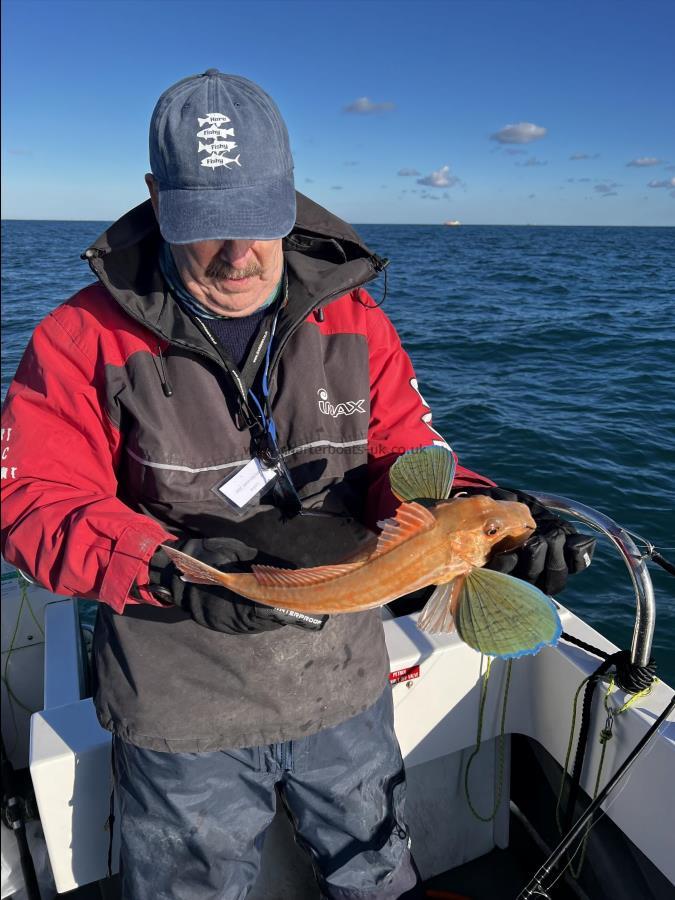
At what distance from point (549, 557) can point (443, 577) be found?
436 millimetres

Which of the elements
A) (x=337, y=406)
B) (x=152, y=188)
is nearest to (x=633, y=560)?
(x=337, y=406)

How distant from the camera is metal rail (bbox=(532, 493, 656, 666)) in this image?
9.52 feet

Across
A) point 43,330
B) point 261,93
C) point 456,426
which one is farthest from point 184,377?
point 456,426

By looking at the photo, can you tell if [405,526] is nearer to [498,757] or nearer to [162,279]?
[162,279]

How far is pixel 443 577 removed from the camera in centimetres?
256

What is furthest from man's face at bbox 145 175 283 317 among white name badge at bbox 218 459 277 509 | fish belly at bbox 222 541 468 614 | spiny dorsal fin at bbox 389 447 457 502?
fish belly at bbox 222 541 468 614

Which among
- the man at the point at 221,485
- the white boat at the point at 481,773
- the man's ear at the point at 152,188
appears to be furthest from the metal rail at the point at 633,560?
the man's ear at the point at 152,188

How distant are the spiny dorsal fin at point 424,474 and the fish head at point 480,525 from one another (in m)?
0.18

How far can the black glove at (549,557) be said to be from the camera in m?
2.59

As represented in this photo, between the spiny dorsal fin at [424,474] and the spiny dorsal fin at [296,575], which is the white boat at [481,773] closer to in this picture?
the spiny dorsal fin at [424,474]

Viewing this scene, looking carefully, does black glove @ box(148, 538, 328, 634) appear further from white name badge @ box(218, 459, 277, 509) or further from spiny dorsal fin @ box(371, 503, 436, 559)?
spiny dorsal fin @ box(371, 503, 436, 559)

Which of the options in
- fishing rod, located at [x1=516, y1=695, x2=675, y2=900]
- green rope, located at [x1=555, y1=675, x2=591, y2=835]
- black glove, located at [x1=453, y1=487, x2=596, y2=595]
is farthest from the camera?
green rope, located at [x1=555, y1=675, x2=591, y2=835]

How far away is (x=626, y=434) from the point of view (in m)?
11.8

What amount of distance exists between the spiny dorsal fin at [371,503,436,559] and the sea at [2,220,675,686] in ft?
17.9
